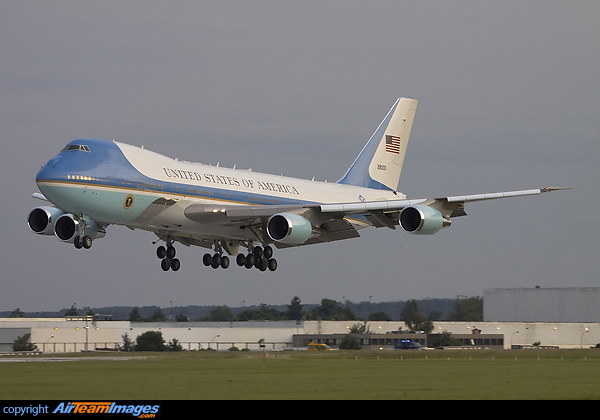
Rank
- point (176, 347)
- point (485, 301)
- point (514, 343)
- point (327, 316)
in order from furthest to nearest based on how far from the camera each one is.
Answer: point (327, 316) → point (485, 301) → point (514, 343) → point (176, 347)

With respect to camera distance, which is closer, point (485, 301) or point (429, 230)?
point (429, 230)

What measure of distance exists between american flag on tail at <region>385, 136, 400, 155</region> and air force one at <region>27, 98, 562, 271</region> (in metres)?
5.73

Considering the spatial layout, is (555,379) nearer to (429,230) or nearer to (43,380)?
(429,230)

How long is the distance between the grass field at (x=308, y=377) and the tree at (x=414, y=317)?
30.7 metres

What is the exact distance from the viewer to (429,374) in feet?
150

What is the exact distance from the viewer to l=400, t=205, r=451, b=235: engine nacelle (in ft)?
162

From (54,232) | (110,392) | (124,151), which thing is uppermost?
(124,151)

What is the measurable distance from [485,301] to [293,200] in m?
51.4

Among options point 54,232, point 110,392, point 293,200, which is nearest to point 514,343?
point 293,200

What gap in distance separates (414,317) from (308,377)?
52.5m

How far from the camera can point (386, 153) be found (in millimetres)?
65375

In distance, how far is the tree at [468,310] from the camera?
96.1m

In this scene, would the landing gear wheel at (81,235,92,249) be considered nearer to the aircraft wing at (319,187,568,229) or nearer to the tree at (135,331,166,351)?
the aircraft wing at (319,187,568,229)
